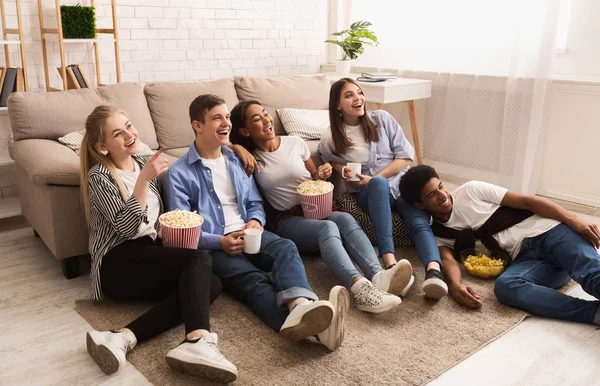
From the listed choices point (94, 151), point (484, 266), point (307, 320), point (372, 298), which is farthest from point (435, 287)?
point (94, 151)

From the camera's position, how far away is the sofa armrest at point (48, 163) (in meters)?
2.51

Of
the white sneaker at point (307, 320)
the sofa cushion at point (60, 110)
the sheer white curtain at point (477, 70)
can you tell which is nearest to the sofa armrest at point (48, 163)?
the sofa cushion at point (60, 110)

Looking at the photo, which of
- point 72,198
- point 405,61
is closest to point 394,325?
point 72,198

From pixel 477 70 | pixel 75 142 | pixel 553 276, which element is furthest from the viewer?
pixel 477 70

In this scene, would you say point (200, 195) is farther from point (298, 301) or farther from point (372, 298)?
point (372, 298)

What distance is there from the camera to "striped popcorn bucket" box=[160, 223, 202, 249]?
2192 mm

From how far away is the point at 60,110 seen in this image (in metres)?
3.04

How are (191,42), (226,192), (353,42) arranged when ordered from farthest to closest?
1. (353,42)
2. (191,42)
3. (226,192)

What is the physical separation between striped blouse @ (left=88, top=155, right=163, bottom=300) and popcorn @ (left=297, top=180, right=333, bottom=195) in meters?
0.71

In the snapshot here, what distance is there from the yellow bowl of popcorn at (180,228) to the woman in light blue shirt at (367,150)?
2.82 feet

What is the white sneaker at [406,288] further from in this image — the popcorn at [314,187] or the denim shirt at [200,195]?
the denim shirt at [200,195]

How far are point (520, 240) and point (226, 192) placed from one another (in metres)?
1.29

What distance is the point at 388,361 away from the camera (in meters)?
1.96

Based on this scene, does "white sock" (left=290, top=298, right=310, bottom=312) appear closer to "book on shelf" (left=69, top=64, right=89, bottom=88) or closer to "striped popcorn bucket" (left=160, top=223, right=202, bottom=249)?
"striped popcorn bucket" (left=160, top=223, right=202, bottom=249)
